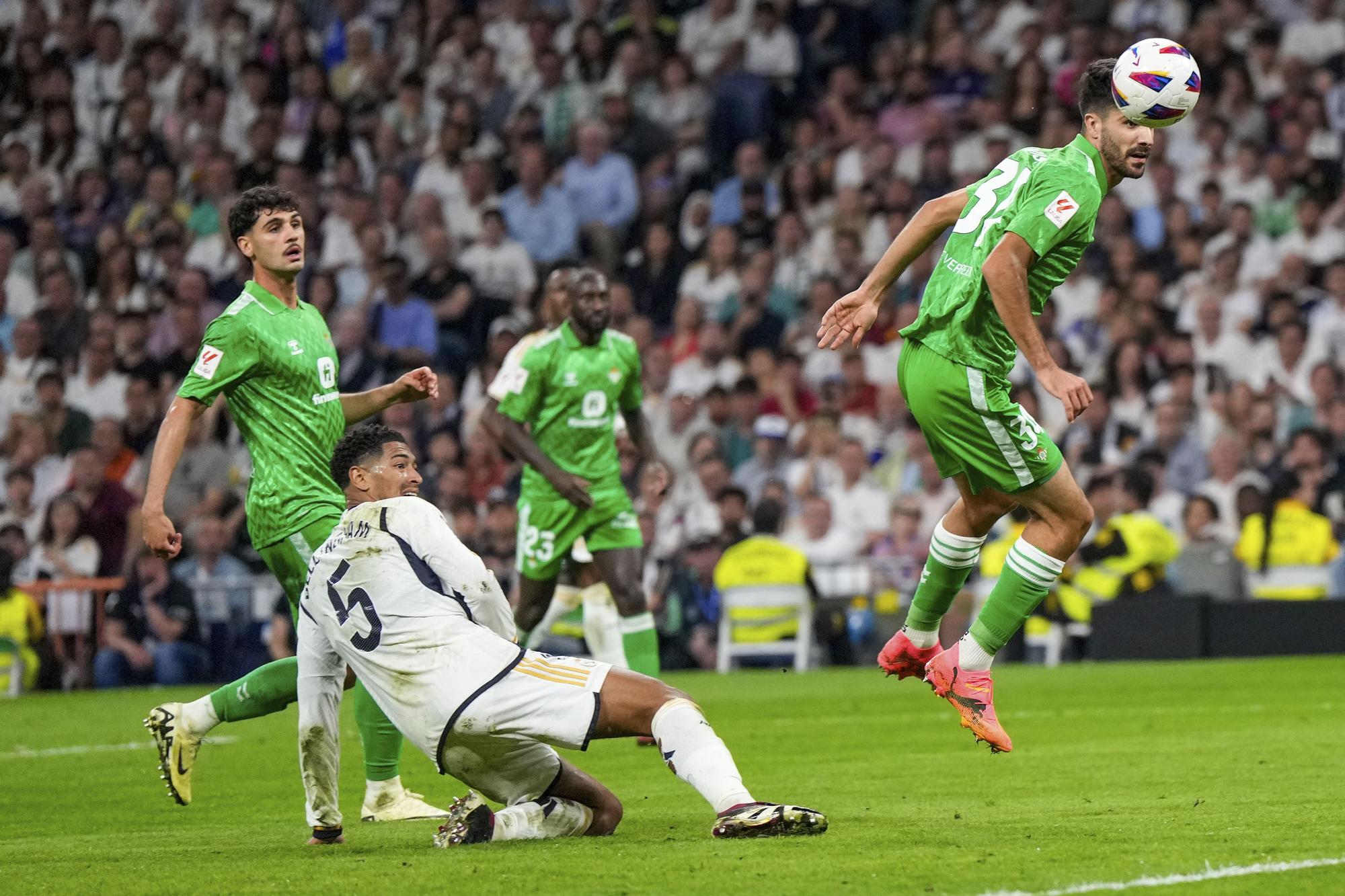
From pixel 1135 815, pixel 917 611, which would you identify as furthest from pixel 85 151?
pixel 1135 815

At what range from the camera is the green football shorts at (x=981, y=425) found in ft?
25.1

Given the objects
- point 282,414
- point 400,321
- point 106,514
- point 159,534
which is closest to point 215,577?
point 106,514

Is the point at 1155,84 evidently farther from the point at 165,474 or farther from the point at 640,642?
the point at 640,642

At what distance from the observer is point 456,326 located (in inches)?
807

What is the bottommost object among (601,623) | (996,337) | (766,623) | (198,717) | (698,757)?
(766,623)

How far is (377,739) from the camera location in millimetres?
7914

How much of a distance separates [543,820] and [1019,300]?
8.31 ft

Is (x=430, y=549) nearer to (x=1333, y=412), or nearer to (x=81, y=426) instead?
(x=1333, y=412)

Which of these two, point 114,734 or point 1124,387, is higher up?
point 1124,387

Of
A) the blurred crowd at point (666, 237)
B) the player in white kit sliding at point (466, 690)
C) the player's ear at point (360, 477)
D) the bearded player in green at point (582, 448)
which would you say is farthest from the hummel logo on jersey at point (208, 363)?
the blurred crowd at point (666, 237)

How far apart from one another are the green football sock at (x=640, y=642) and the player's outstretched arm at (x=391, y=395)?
11.0 ft

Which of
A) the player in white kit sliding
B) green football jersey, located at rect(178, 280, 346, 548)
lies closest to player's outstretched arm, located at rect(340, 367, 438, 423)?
green football jersey, located at rect(178, 280, 346, 548)

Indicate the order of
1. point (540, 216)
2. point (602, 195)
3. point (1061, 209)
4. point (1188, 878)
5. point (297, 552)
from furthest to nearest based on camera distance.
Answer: point (602, 195) < point (540, 216) < point (297, 552) < point (1061, 209) < point (1188, 878)

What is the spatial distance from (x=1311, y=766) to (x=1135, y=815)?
178 centimetres
